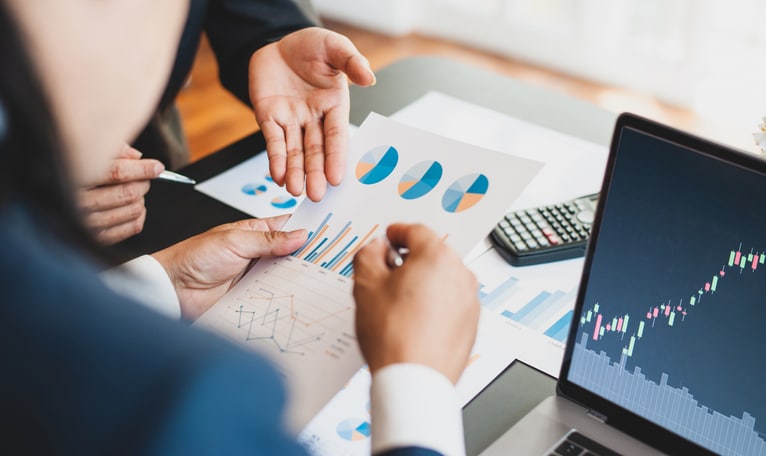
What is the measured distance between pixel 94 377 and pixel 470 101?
1.12 metres

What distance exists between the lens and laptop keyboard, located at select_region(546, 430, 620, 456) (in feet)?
2.29

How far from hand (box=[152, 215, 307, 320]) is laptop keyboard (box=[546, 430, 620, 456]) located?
352mm

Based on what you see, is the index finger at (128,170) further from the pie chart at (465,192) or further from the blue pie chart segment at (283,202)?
the pie chart at (465,192)

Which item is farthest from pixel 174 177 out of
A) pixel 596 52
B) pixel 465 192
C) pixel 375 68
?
pixel 596 52

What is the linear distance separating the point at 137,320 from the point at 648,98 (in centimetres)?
290

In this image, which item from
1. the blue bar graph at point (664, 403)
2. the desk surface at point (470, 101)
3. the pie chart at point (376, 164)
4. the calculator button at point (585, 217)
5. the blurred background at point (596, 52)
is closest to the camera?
the blue bar graph at point (664, 403)

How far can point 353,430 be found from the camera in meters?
0.75

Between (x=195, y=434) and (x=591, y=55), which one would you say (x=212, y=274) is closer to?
(x=195, y=434)

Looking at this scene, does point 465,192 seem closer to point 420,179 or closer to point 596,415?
point 420,179

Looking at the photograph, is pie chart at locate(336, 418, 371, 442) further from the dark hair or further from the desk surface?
the dark hair

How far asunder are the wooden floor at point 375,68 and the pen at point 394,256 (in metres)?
2.08

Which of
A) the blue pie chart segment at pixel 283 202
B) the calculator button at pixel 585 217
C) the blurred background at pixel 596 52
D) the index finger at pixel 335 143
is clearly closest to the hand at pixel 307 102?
the index finger at pixel 335 143

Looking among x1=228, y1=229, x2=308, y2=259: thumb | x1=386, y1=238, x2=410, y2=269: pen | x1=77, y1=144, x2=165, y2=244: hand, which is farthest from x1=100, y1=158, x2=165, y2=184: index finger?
x1=386, y1=238, x2=410, y2=269: pen

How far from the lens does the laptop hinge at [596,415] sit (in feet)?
2.39
